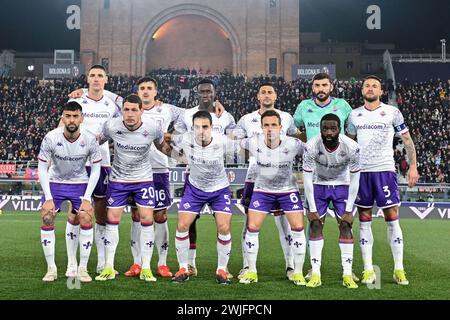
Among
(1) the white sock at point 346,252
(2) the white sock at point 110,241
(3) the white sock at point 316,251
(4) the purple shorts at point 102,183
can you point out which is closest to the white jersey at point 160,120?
(4) the purple shorts at point 102,183

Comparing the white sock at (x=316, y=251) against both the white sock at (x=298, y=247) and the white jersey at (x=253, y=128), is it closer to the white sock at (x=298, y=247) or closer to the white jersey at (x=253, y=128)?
the white sock at (x=298, y=247)

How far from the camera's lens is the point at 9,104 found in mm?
33844

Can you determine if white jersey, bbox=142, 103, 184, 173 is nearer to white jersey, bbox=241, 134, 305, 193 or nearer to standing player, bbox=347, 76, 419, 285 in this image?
white jersey, bbox=241, 134, 305, 193

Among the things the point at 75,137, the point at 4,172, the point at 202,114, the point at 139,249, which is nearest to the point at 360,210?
the point at 202,114

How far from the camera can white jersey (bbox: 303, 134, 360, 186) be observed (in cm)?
663

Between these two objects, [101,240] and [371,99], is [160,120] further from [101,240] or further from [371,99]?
[371,99]

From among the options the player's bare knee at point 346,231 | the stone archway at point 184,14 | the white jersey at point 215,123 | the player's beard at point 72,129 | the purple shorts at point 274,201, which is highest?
the stone archway at point 184,14

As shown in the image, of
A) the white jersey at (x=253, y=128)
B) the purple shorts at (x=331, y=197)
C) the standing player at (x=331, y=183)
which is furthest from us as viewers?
the white jersey at (x=253, y=128)

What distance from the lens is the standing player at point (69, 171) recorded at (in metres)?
6.83

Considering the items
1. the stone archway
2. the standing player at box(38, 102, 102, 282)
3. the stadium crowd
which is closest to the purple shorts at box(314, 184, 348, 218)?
the standing player at box(38, 102, 102, 282)

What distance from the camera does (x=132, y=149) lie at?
693 centimetres

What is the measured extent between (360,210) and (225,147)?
76.0 inches

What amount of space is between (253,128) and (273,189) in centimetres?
117
